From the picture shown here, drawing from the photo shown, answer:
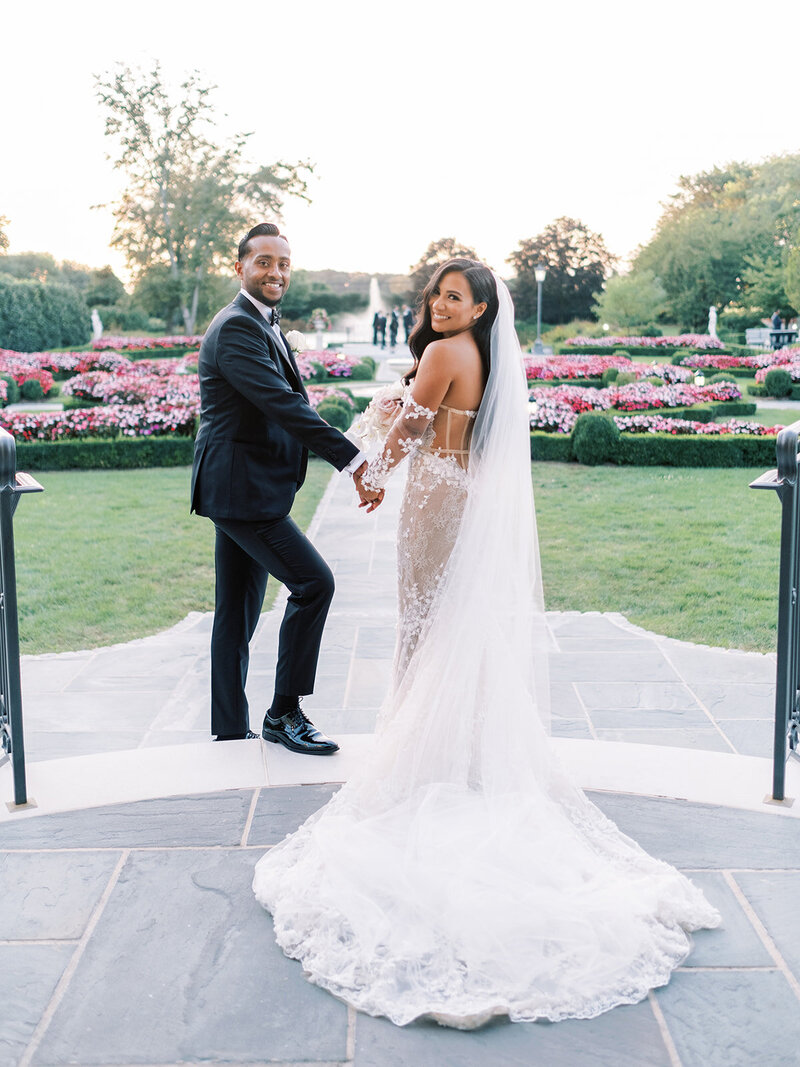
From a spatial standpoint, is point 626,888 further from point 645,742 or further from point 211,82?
point 211,82

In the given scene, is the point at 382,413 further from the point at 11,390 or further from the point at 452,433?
the point at 11,390

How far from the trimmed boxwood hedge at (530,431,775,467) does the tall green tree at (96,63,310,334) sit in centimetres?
3170

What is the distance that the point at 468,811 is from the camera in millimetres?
2553

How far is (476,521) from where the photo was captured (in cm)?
288

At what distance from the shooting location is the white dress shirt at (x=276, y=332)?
A: 3238 millimetres

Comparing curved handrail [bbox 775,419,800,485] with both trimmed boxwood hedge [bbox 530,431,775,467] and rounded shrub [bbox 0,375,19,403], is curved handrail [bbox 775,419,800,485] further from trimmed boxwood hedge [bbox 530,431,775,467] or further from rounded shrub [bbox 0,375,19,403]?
rounded shrub [bbox 0,375,19,403]

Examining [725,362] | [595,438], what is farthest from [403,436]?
[725,362]

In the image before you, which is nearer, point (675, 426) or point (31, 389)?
point (675, 426)

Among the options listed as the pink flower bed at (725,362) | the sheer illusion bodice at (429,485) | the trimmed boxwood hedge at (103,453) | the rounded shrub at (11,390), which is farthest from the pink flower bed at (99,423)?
the pink flower bed at (725,362)

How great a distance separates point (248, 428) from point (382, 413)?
47 centimetres

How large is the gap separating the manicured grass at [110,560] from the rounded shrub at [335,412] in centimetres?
194

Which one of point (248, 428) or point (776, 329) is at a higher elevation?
point (776, 329)

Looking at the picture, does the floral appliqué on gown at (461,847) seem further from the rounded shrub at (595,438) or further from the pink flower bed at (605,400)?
the pink flower bed at (605,400)

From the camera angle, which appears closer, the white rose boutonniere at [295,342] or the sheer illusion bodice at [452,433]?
the sheer illusion bodice at [452,433]
